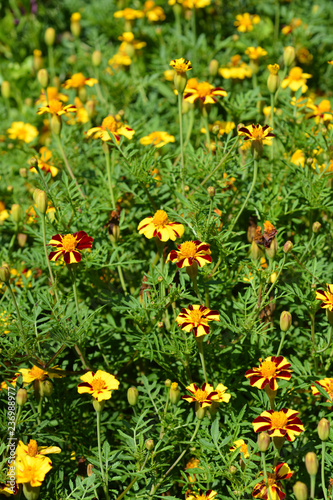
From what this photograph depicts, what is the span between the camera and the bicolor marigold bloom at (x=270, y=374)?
134 cm

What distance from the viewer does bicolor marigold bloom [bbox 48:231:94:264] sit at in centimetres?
145

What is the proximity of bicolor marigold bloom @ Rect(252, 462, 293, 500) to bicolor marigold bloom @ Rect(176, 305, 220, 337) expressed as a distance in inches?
13.7

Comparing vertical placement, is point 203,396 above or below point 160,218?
below

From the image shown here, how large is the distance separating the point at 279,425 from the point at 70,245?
2.11ft

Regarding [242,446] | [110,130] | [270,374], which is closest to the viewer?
[270,374]

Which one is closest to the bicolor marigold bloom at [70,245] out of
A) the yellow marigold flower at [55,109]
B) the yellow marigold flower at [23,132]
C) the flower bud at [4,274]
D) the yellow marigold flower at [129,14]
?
the flower bud at [4,274]

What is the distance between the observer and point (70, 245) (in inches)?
57.5

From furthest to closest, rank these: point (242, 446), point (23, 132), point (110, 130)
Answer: point (23, 132), point (110, 130), point (242, 446)

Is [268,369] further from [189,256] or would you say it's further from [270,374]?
[189,256]

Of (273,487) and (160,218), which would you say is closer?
(273,487)

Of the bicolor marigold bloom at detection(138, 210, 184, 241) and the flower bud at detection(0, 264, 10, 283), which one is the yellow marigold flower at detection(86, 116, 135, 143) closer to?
the bicolor marigold bloom at detection(138, 210, 184, 241)

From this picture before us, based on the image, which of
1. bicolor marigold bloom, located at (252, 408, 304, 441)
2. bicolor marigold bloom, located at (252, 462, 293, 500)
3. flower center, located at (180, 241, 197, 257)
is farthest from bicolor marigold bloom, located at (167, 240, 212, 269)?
bicolor marigold bloom, located at (252, 462, 293, 500)

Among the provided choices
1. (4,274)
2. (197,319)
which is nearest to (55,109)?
(4,274)

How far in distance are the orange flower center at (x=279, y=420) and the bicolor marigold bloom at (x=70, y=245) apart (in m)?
0.59
